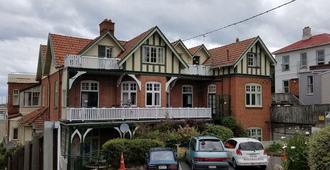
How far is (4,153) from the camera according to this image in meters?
34.1

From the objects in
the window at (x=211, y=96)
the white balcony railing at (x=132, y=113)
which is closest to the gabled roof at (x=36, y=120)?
the white balcony railing at (x=132, y=113)

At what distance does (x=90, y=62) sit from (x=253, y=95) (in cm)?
1397

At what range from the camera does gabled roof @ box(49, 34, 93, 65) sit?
2844cm

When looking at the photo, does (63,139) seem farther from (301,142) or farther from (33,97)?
(301,142)

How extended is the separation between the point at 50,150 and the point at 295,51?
33.9 m

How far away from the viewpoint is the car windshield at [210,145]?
1912 centimetres

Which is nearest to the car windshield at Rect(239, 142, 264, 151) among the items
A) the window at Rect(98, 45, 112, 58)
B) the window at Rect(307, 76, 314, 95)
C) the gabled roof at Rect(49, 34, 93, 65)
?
the window at Rect(98, 45, 112, 58)

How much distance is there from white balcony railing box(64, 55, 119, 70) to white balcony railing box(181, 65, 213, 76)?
6.28 metres

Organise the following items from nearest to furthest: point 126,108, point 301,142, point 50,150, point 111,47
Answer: point 301,142
point 50,150
point 126,108
point 111,47

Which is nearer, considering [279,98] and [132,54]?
[132,54]

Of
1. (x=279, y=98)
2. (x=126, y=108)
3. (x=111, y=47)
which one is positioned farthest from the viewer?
(x=279, y=98)

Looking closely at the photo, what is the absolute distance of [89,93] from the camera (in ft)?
95.7

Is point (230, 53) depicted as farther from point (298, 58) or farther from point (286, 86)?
point (286, 86)

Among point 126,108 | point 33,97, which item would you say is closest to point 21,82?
point 33,97
